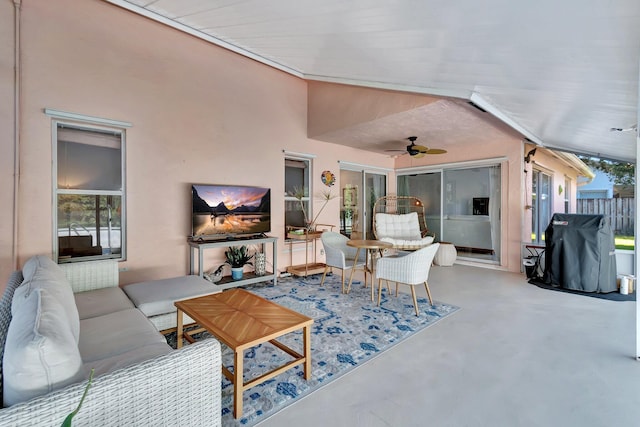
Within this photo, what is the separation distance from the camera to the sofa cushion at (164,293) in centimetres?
249

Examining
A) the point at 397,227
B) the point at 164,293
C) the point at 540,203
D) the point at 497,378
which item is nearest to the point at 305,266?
the point at 397,227

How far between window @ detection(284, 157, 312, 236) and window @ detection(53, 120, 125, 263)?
8.07 feet

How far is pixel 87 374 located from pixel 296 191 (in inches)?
169

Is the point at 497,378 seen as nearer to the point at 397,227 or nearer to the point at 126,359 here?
the point at 126,359

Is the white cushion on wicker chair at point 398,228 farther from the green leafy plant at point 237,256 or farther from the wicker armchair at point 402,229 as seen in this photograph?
the green leafy plant at point 237,256

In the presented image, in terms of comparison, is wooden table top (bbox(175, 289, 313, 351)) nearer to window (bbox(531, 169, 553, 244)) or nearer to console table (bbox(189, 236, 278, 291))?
console table (bbox(189, 236, 278, 291))

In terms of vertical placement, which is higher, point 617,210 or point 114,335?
point 617,210

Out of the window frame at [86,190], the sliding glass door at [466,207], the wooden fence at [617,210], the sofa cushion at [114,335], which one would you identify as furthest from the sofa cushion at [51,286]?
the sliding glass door at [466,207]

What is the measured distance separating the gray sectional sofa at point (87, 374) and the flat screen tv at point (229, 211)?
2.17 metres

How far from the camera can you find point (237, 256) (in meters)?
4.20

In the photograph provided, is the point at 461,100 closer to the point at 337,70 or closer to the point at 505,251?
the point at 337,70

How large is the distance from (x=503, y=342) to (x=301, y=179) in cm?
386

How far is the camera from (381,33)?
2.62 m

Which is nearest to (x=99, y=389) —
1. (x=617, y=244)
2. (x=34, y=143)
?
(x=34, y=143)
